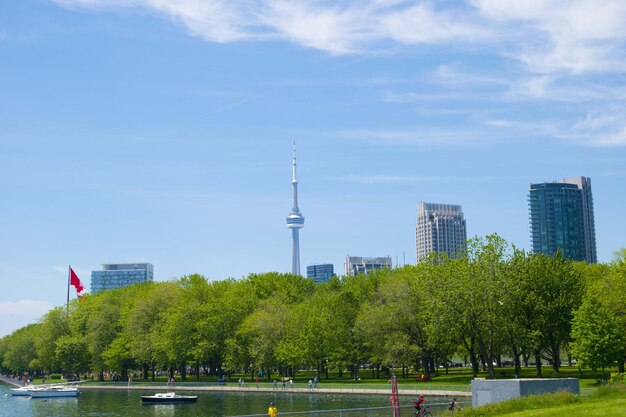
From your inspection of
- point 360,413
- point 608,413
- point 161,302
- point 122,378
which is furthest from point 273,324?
point 608,413

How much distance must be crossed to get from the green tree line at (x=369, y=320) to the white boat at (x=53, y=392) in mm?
16749

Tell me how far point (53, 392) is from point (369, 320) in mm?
57105

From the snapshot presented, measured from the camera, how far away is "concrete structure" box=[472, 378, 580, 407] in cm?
4853

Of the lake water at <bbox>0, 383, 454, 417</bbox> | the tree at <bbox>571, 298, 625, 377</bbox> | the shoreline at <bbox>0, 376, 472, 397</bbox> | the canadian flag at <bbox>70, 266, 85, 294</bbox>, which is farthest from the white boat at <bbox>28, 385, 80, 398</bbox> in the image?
the tree at <bbox>571, 298, 625, 377</bbox>

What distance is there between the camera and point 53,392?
13038 cm

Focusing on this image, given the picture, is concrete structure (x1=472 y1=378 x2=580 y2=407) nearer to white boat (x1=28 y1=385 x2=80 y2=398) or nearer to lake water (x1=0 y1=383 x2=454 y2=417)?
lake water (x1=0 y1=383 x2=454 y2=417)

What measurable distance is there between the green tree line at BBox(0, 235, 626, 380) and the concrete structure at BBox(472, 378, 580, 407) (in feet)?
133

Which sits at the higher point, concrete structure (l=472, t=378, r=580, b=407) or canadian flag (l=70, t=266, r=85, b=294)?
canadian flag (l=70, t=266, r=85, b=294)

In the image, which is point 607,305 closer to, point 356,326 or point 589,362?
point 589,362

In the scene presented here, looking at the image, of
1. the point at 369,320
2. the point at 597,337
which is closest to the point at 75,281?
the point at 369,320

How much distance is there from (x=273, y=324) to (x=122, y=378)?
171 ft

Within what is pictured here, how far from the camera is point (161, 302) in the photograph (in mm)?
150000

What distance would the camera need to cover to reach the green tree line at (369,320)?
9862 centimetres

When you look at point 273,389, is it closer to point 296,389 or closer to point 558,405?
point 296,389
